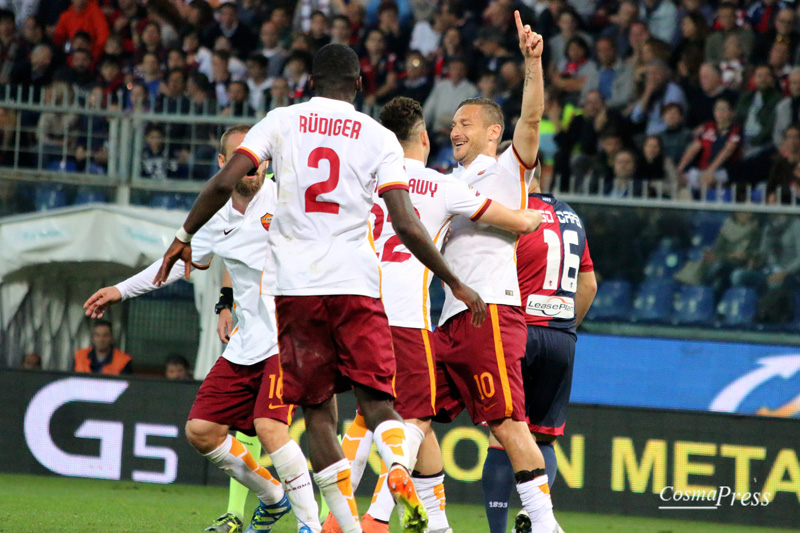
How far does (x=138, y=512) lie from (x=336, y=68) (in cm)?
363

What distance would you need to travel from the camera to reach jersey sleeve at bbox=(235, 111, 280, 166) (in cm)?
444

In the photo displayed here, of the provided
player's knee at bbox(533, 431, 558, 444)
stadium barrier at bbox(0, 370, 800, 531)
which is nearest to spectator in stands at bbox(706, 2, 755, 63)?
stadium barrier at bbox(0, 370, 800, 531)

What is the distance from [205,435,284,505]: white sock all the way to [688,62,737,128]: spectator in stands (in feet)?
24.8

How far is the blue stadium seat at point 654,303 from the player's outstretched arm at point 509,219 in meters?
4.37

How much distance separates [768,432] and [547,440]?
279cm

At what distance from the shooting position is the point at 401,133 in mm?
5547

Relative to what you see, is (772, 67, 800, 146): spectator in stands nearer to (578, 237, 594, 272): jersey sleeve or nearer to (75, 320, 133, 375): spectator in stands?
(578, 237, 594, 272): jersey sleeve

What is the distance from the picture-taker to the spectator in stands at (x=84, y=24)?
14789 millimetres

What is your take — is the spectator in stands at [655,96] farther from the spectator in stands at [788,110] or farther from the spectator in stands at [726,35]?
the spectator in stands at [788,110]

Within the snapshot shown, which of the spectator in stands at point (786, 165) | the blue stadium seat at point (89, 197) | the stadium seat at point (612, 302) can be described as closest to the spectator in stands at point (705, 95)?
the spectator in stands at point (786, 165)

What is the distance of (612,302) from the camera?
9477 millimetres

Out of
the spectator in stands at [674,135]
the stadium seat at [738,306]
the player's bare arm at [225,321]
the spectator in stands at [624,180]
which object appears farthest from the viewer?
the spectator in stands at [674,135]

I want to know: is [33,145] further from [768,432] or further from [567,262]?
[768,432]

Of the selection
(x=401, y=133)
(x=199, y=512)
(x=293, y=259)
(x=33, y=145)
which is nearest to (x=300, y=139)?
(x=293, y=259)
